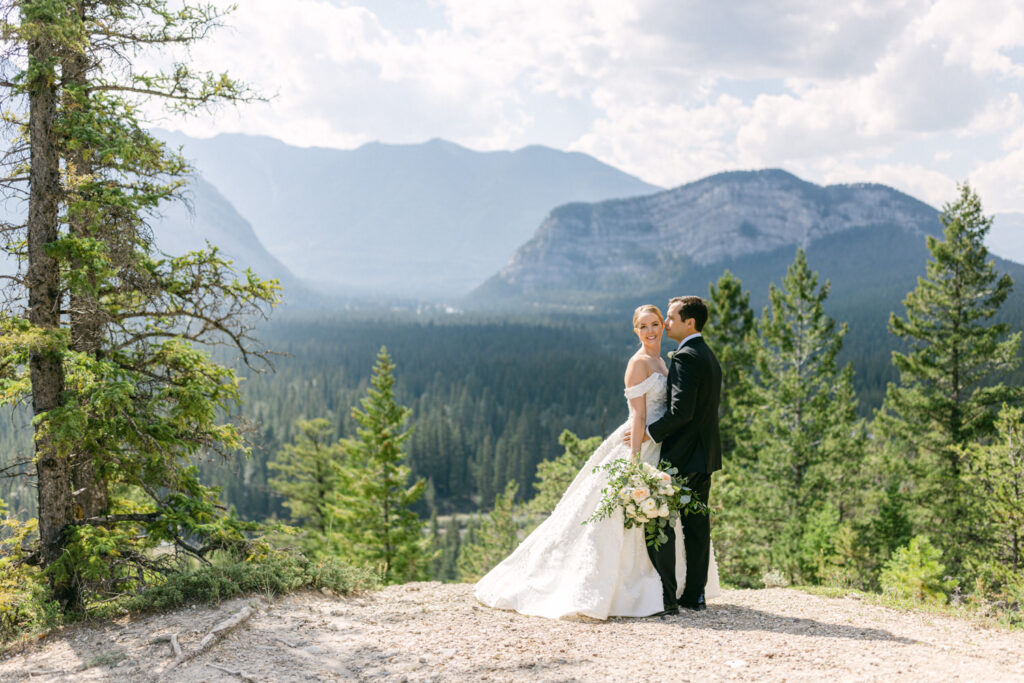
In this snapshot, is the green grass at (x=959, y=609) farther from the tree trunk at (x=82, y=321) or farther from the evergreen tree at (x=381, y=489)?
the evergreen tree at (x=381, y=489)

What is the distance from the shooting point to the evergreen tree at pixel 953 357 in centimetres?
1862

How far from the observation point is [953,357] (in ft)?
63.2

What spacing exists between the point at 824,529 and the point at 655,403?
12.4 metres

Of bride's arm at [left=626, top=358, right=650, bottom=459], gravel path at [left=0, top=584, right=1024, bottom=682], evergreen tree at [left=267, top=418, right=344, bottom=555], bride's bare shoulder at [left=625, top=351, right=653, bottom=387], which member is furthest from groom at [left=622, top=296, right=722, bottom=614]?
evergreen tree at [left=267, top=418, right=344, bottom=555]

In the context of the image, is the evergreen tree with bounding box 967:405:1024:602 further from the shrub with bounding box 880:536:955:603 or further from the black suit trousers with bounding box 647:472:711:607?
the black suit trousers with bounding box 647:472:711:607

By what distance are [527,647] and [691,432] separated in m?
2.65

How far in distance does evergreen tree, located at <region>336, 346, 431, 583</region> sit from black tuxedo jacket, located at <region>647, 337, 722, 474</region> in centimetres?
1575

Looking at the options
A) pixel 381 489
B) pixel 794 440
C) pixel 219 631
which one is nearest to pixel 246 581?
pixel 219 631

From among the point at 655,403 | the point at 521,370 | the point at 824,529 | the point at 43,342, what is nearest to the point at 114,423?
the point at 43,342

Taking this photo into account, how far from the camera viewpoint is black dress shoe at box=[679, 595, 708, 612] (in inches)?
254

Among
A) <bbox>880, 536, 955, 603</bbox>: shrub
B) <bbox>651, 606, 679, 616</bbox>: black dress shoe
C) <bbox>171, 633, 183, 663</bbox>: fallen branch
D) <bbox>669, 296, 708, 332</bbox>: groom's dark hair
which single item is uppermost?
<bbox>669, 296, 708, 332</bbox>: groom's dark hair

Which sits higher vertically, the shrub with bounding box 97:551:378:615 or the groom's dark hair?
the groom's dark hair

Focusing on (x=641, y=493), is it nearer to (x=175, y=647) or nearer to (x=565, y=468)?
(x=175, y=647)

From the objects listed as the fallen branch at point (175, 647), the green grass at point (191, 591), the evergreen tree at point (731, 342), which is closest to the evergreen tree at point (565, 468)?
the evergreen tree at point (731, 342)
